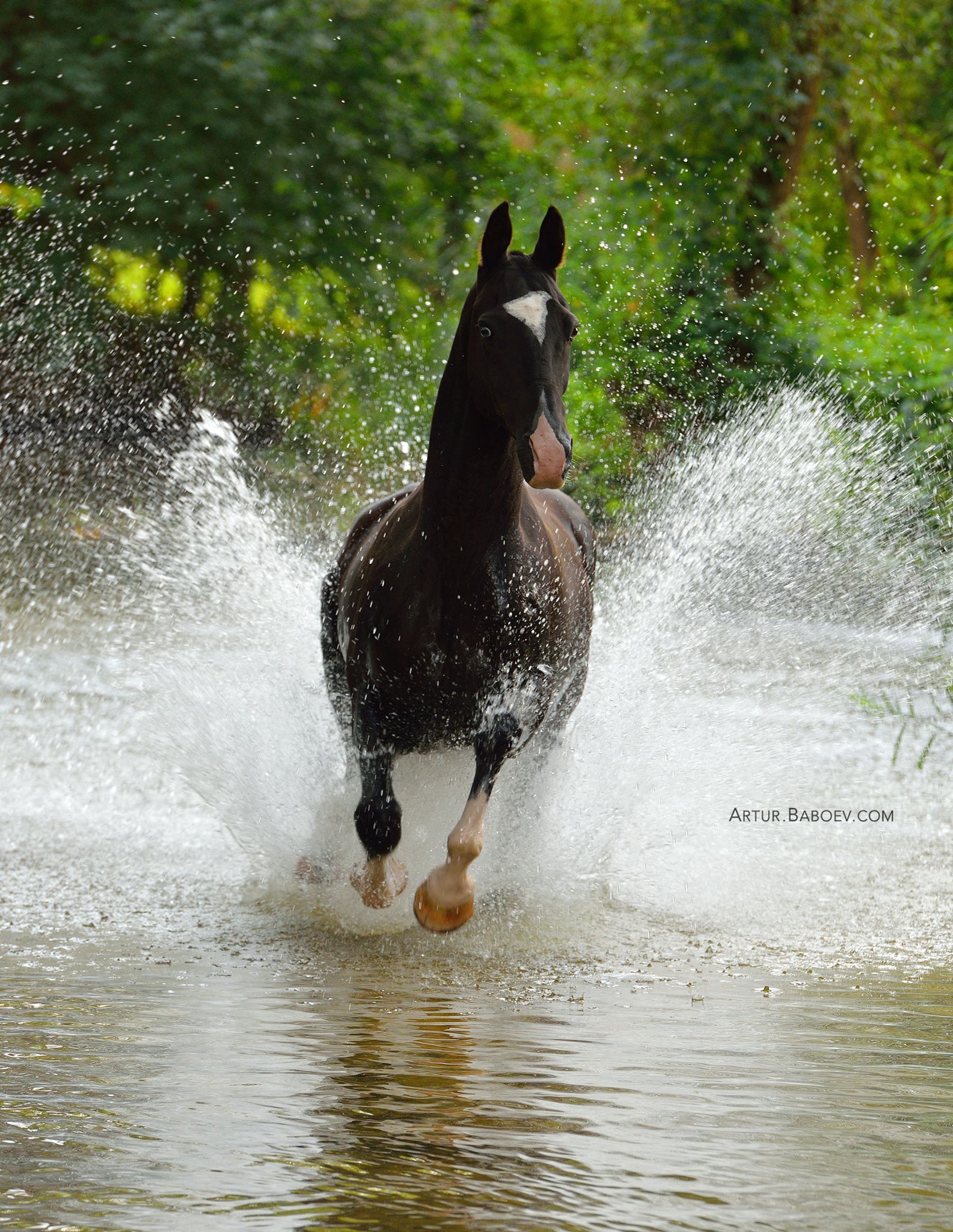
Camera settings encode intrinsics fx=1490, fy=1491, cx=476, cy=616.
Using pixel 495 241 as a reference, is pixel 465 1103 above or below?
below

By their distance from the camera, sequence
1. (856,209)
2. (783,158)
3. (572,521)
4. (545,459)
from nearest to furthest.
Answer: (545,459), (572,521), (783,158), (856,209)

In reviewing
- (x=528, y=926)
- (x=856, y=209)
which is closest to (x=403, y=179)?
(x=856, y=209)

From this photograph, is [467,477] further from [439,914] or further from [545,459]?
[439,914]

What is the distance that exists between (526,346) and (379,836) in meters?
Answer: 1.48

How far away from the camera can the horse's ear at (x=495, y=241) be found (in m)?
4.00

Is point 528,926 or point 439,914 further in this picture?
point 528,926

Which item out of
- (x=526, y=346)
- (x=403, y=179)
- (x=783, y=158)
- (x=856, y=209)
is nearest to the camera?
(x=526, y=346)

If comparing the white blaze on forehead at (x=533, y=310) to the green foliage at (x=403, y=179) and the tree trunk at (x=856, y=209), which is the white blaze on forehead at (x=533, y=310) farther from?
the tree trunk at (x=856, y=209)

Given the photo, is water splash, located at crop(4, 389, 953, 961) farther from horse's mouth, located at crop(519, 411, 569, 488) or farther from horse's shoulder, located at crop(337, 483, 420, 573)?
horse's mouth, located at crop(519, 411, 569, 488)

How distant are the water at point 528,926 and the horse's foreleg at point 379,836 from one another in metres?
0.09

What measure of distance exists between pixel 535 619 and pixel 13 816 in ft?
7.78

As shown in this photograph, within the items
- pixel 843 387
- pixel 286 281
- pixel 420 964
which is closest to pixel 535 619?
pixel 420 964

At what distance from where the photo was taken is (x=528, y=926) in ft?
13.9

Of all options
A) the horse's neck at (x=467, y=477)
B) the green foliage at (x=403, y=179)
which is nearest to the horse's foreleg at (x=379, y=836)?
the horse's neck at (x=467, y=477)
